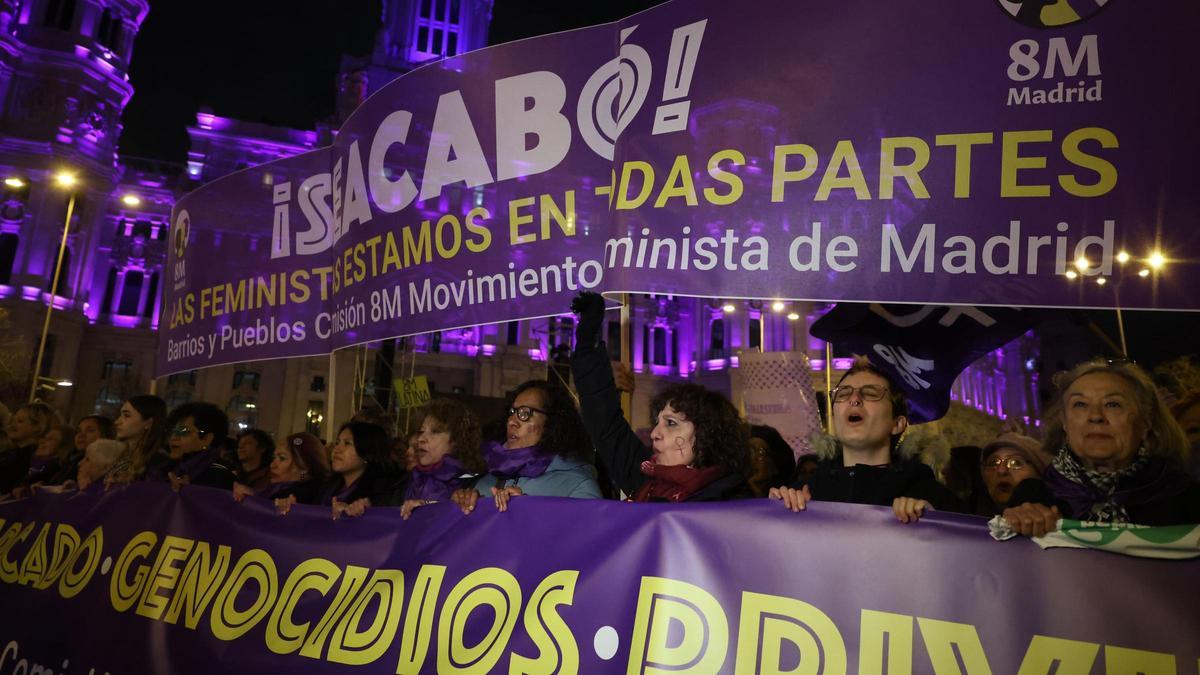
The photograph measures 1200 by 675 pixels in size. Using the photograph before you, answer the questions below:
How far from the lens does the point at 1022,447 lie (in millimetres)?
3939

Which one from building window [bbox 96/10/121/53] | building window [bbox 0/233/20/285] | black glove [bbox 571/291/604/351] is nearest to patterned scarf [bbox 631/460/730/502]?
black glove [bbox 571/291/604/351]

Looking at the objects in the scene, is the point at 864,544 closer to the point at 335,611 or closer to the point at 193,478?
the point at 335,611

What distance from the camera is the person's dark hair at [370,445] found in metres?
4.70

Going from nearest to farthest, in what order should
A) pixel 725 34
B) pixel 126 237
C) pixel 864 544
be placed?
pixel 864 544 → pixel 725 34 → pixel 126 237

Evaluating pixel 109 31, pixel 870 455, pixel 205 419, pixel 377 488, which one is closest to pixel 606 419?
pixel 870 455

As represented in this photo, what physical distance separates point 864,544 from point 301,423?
4456cm

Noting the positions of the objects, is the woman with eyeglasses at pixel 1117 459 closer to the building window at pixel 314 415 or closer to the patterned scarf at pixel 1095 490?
the patterned scarf at pixel 1095 490

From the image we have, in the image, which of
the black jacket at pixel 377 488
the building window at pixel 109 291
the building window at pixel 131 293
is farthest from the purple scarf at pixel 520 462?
the building window at pixel 131 293

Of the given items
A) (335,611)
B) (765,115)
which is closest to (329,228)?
(335,611)

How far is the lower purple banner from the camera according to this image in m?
2.29

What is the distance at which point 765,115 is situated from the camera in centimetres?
335

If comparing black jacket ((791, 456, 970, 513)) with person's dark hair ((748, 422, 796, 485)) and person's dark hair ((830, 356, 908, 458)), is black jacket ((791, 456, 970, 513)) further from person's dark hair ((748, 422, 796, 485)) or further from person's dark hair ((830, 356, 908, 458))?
person's dark hair ((748, 422, 796, 485))

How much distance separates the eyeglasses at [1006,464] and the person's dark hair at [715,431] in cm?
132

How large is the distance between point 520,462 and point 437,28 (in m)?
57.8
